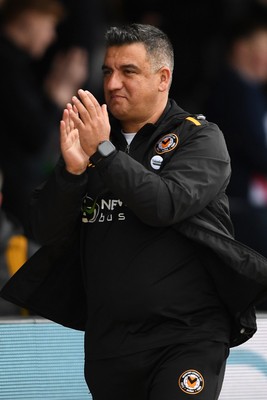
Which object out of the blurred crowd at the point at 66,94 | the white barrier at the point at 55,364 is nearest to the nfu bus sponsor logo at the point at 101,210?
the white barrier at the point at 55,364

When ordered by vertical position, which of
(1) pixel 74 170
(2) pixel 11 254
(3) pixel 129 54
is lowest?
(2) pixel 11 254

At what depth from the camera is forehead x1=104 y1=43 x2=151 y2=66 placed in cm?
389

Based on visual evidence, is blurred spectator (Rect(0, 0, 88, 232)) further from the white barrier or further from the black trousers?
the black trousers

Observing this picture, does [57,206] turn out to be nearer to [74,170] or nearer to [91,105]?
[74,170]

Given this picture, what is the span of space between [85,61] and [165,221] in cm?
538

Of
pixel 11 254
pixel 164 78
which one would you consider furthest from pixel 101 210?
pixel 11 254

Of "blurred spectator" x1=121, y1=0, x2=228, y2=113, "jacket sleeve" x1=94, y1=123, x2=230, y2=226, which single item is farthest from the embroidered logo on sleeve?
"blurred spectator" x1=121, y1=0, x2=228, y2=113

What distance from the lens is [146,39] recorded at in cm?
391

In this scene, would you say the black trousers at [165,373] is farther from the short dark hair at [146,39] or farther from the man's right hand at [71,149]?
the short dark hair at [146,39]

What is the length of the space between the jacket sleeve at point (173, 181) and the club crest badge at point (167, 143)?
0.07ft

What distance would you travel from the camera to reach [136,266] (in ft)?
12.5

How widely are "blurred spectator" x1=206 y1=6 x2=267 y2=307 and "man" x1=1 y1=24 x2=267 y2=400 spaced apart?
3796 mm

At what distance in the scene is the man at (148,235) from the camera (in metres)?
3.70

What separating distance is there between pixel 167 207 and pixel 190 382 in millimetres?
620
